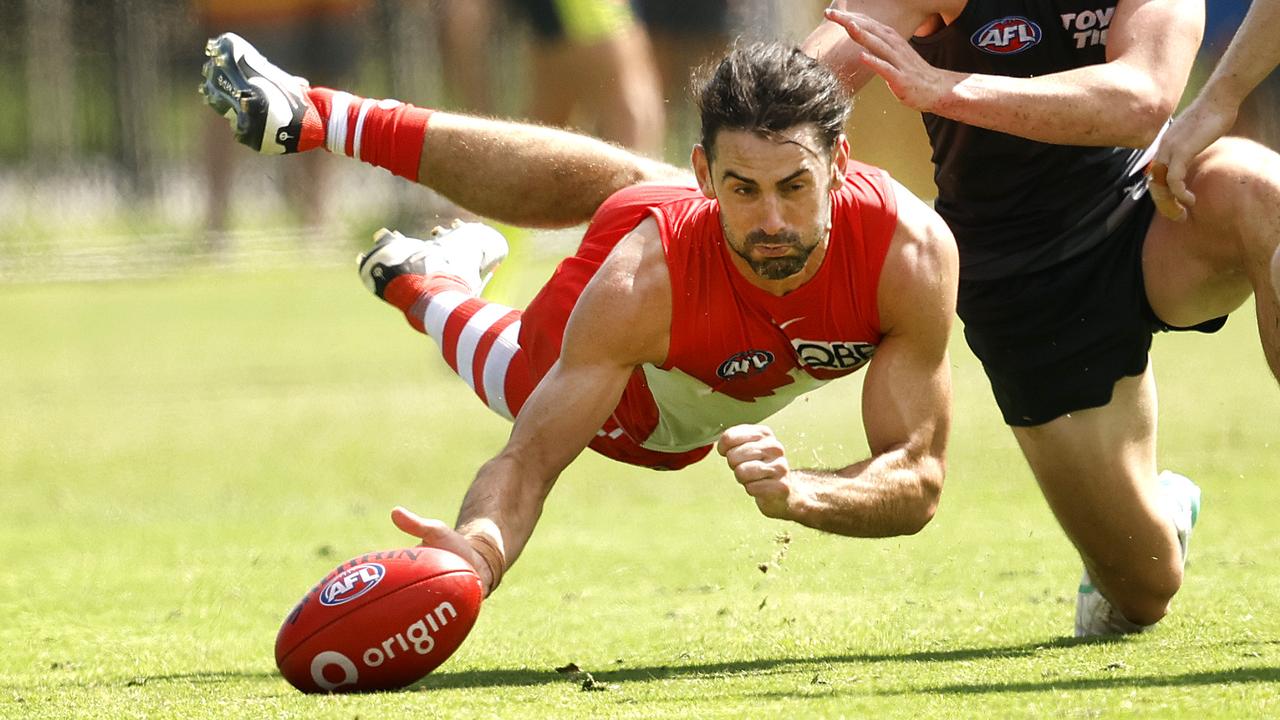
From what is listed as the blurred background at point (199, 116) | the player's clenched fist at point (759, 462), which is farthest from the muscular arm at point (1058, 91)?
the blurred background at point (199, 116)

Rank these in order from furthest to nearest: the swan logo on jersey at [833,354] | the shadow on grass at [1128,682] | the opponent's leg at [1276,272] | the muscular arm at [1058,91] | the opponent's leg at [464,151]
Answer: the opponent's leg at [464,151], the swan logo on jersey at [833,354], the muscular arm at [1058,91], the opponent's leg at [1276,272], the shadow on grass at [1128,682]

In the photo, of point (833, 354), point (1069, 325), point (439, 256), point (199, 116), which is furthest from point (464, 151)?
point (199, 116)

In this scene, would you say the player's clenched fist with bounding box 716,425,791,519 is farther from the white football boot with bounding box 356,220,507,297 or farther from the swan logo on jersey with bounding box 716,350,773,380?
the white football boot with bounding box 356,220,507,297

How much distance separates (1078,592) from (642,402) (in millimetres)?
1418

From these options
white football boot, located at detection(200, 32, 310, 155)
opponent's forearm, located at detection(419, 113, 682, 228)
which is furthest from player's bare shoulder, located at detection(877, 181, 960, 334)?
white football boot, located at detection(200, 32, 310, 155)

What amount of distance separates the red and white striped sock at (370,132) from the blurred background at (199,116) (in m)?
13.9

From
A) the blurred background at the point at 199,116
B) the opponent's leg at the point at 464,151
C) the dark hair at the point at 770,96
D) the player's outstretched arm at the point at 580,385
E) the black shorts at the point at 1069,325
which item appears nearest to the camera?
the dark hair at the point at 770,96

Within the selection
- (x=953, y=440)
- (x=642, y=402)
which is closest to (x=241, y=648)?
(x=642, y=402)

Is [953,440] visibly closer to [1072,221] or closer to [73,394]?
[1072,221]

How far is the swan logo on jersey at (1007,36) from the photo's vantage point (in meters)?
5.47

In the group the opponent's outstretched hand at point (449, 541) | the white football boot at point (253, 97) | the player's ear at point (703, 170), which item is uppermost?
the player's ear at point (703, 170)

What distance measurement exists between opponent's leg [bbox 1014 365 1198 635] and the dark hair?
1.44 meters

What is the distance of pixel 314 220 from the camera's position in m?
23.3

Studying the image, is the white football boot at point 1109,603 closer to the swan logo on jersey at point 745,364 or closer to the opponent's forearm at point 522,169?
the swan logo on jersey at point 745,364
